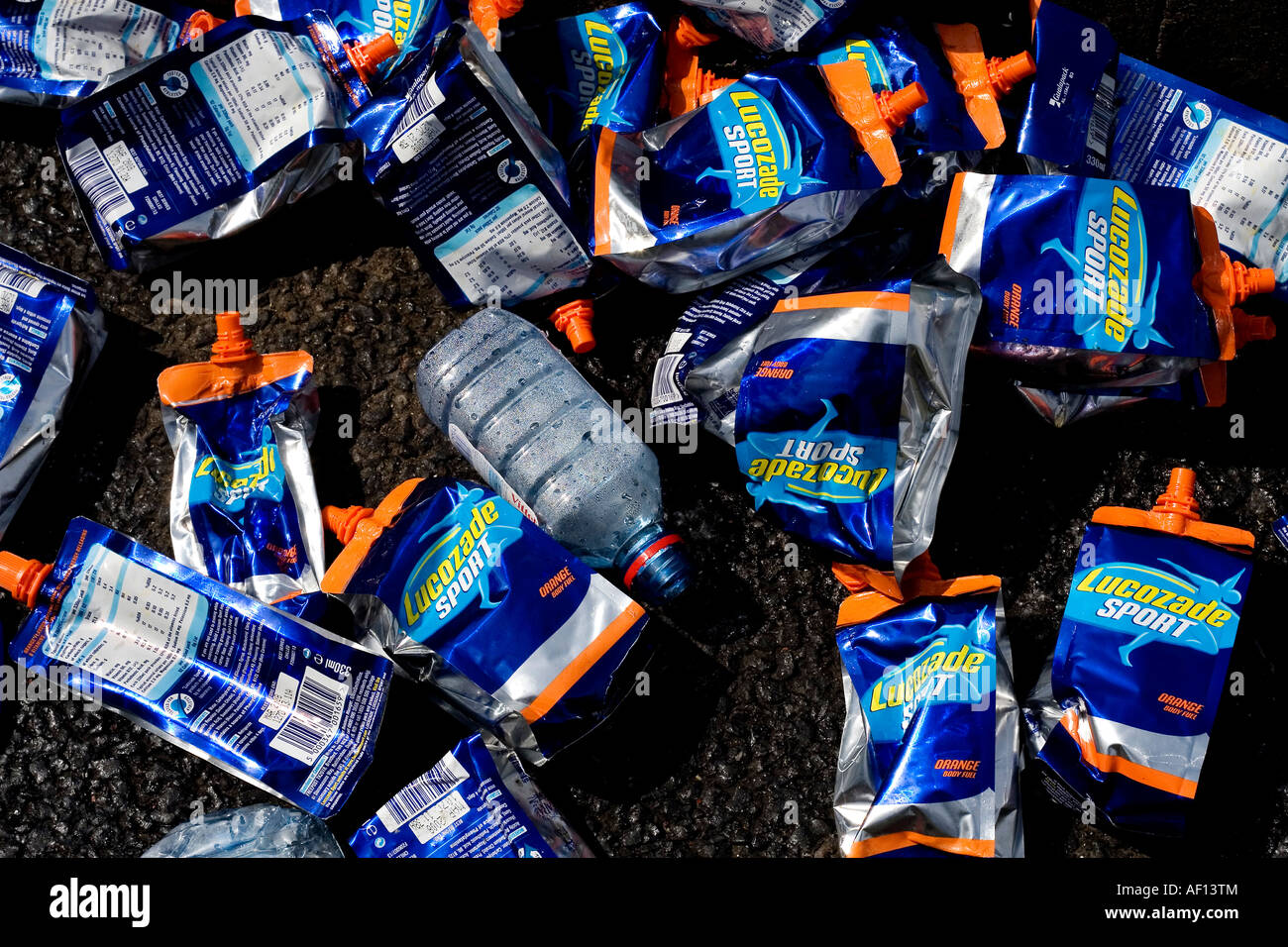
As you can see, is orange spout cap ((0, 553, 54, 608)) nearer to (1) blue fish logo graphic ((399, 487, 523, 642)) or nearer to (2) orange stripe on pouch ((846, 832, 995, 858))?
(1) blue fish logo graphic ((399, 487, 523, 642))

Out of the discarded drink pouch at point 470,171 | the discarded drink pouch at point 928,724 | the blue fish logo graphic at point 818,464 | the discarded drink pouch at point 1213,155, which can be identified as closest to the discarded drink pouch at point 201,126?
the discarded drink pouch at point 470,171

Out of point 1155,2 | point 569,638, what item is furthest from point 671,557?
point 1155,2

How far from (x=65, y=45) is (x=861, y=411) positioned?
1857 millimetres

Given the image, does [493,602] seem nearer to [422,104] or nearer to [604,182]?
[604,182]

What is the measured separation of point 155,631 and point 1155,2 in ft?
8.12

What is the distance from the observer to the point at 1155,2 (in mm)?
2455

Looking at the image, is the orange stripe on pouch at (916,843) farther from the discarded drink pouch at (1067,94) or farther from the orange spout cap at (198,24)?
the orange spout cap at (198,24)

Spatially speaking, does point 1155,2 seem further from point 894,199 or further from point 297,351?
point 297,351

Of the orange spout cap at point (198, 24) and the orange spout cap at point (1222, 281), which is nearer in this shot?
the orange spout cap at point (1222, 281)

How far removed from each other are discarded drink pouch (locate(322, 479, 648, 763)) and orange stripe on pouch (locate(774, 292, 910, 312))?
0.66 metres

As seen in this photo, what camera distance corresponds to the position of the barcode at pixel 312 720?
2213 mm

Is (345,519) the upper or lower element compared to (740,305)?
lower

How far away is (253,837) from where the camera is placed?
7.55ft

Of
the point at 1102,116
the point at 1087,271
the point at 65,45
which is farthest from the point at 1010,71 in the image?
the point at 65,45
